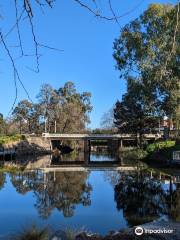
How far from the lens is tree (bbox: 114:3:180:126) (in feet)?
130

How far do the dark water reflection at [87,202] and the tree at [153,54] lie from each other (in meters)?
12.9

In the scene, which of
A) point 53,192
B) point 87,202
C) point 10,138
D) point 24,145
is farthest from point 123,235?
point 24,145

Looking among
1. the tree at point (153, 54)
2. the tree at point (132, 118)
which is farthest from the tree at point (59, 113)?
the tree at point (153, 54)

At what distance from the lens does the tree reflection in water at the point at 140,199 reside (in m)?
15.9

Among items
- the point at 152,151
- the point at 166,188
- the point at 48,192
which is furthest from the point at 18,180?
the point at 152,151

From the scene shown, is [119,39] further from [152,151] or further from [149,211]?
[149,211]

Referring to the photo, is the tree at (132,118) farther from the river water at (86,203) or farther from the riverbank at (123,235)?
the riverbank at (123,235)

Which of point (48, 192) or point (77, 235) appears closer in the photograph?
point (77, 235)

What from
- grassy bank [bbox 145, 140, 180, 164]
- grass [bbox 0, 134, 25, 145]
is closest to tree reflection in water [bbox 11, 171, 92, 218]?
grassy bank [bbox 145, 140, 180, 164]

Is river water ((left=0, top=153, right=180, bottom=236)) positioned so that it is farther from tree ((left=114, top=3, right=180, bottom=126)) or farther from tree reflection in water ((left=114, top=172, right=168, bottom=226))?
tree ((left=114, top=3, right=180, bottom=126))

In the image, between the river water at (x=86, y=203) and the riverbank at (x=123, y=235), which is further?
the river water at (x=86, y=203)

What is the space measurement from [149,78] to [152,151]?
14496 mm

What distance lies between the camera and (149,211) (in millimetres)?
16750

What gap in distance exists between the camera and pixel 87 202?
2017 cm
